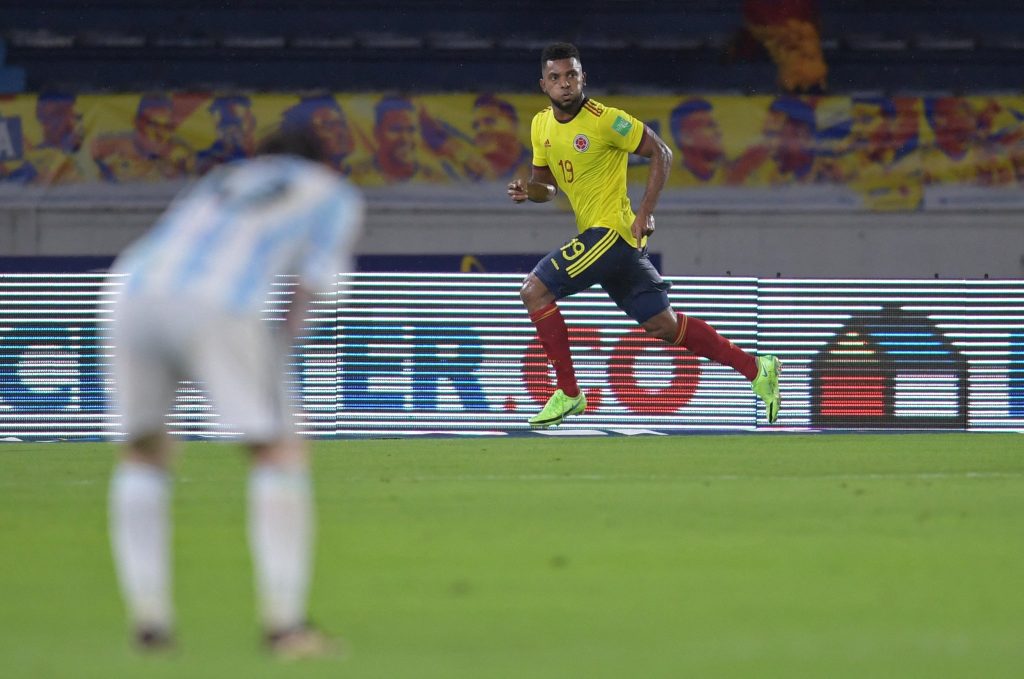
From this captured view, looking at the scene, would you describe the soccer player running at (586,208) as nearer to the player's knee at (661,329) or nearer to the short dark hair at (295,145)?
the player's knee at (661,329)

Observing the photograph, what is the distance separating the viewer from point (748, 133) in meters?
17.3

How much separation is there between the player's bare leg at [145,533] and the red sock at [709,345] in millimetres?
5911

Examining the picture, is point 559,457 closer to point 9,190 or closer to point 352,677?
point 352,677

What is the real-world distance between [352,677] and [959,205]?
15.1m

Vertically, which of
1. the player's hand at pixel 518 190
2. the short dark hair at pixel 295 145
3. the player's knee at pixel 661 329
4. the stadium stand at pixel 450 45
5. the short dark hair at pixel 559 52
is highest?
→ the stadium stand at pixel 450 45

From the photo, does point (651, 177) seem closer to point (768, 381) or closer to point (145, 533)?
point (768, 381)

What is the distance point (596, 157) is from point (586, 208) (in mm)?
288

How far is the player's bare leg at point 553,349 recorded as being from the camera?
30.1 ft

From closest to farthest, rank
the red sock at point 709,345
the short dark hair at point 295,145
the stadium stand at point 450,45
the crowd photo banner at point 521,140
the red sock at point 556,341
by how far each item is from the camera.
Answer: the short dark hair at point 295,145, the red sock at point 556,341, the red sock at point 709,345, the crowd photo banner at point 521,140, the stadium stand at point 450,45

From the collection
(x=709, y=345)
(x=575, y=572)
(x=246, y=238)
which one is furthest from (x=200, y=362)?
(x=709, y=345)

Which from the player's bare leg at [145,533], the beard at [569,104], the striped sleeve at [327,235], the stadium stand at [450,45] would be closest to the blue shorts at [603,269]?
the beard at [569,104]

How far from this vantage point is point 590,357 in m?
12.6

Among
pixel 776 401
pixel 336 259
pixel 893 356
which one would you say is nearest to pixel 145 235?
pixel 893 356

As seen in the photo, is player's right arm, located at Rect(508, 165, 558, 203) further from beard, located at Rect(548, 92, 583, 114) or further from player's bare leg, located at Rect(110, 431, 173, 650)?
player's bare leg, located at Rect(110, 431, 173, 650)
